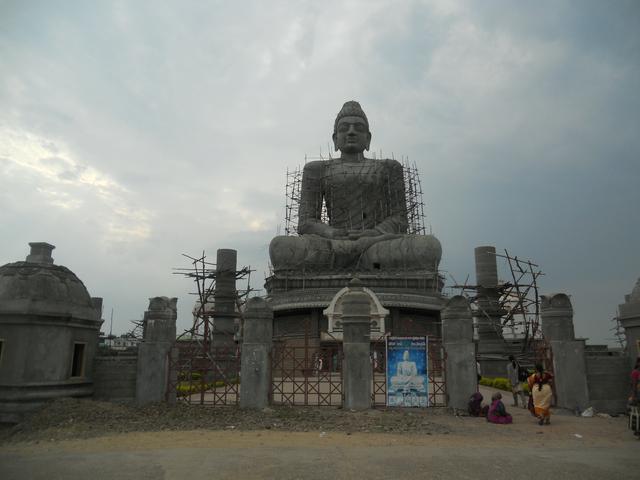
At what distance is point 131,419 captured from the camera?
10.5 meters

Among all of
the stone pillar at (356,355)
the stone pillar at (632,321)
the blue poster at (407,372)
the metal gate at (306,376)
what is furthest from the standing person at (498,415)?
the stone pillar at (632,321)

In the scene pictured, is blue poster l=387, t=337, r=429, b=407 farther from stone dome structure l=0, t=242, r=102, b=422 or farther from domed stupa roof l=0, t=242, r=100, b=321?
domed stupa roof l=0, t=242, r=100, b=321

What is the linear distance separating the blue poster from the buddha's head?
17.3 m

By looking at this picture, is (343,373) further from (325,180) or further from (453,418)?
(325,180)

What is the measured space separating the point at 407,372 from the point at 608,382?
4.80 metres

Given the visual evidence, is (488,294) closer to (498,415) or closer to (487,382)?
(487,382)

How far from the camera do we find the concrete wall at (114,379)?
39.4ft

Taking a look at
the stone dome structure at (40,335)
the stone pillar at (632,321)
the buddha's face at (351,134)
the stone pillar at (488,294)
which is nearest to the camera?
the stone dome structure at (40,335)

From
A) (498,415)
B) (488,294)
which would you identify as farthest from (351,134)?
(498,415)

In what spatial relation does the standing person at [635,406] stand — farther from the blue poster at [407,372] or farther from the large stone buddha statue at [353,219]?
the large stone buddha statue at [353,219]

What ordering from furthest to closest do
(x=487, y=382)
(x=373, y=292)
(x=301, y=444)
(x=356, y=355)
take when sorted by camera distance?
(x=373, y=292) < (x=487, y=382) < (x=356, y=355) < (x=301, y=444)

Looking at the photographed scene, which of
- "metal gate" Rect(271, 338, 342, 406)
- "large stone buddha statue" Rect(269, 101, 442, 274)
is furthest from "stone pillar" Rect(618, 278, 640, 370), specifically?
"large stone buddha statue" Rect(269, 101, 442, 274)

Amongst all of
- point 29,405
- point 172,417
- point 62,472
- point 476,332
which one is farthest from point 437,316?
point 62,472

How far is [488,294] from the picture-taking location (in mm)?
23219
